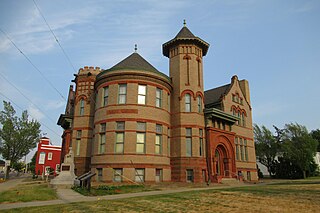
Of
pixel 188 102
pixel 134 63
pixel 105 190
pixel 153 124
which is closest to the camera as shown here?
pixel 105 190

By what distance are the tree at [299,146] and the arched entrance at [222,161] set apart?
26.0 metres

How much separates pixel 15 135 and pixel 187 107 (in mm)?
32628

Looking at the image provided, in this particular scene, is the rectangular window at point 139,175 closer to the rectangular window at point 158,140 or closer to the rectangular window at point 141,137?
the rectangular window at point 141,137

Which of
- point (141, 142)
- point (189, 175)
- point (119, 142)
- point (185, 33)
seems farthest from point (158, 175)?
point (185, 33)

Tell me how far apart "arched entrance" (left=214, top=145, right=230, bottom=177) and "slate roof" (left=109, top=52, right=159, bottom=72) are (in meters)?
12.1

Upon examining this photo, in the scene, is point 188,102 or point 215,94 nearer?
point 188,102

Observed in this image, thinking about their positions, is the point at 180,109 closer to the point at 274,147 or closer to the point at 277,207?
the point at 277,207

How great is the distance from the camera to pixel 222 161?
30.0m

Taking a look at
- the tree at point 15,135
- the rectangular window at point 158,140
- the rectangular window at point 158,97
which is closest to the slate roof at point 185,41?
the rectangular window at point 158,97

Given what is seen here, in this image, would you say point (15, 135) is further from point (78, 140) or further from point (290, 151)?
point (290, 151)

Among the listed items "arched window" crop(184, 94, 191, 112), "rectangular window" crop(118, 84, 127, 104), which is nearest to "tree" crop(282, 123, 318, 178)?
"arched window" crop(184, 94, 191, 112)

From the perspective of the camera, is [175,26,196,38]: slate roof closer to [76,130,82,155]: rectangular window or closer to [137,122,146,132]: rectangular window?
[137,122,146,132]: rectangular window

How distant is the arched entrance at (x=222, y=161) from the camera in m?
29.5

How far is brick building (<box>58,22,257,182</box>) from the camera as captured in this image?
23.5m
